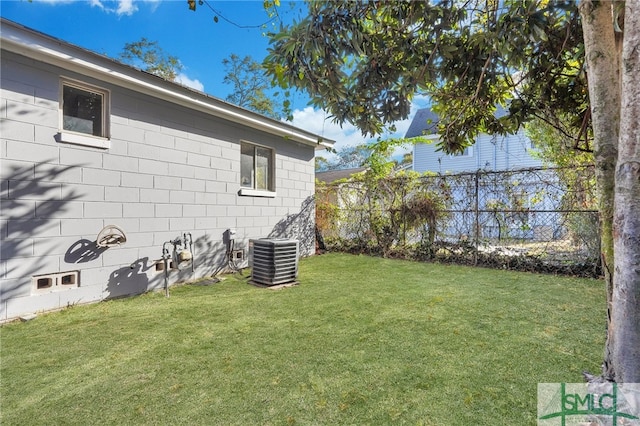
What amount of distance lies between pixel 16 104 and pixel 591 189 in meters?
8.17

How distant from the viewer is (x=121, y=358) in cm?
254

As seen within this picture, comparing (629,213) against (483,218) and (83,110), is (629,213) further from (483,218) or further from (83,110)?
(83,110)

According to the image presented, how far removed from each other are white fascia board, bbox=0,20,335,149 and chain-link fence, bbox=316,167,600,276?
3308mm

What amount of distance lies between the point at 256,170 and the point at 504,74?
15.5 feet

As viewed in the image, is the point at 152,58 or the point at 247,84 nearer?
the point at 152,58

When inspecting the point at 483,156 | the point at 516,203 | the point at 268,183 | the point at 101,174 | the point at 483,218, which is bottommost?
the point at 483,218

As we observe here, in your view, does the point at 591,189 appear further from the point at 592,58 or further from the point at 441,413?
the point at 441,413

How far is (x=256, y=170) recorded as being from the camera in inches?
261

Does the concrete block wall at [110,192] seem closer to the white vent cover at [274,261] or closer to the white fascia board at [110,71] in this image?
the white fascia board at [110,71]

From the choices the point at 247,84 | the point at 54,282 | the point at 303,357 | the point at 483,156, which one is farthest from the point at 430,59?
the point at 247,84

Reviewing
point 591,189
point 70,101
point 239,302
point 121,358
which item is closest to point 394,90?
point 239,302

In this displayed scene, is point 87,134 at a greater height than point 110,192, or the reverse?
point 87,134

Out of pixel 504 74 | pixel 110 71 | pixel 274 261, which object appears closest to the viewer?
pixel 504 74

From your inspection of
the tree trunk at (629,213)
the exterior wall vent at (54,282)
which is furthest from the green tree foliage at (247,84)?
the tree trunk at (629,213)
